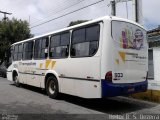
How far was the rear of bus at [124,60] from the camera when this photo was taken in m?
8.51

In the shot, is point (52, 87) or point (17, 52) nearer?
point (52, 87)

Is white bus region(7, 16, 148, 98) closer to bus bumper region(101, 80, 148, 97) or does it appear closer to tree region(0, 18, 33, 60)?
bus bumper region(101, 80, 148, 97)

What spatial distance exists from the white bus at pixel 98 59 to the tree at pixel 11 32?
20.8 meters

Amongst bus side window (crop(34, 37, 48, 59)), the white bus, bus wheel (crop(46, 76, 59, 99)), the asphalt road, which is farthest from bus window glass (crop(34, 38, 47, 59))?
the asphalt road

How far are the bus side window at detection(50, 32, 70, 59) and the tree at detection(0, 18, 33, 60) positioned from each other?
2090cm

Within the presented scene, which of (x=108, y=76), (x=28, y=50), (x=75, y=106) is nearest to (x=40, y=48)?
(x=28, y=50)

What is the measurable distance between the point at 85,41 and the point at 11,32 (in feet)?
79.8

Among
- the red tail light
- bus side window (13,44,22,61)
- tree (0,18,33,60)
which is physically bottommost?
the red tail light

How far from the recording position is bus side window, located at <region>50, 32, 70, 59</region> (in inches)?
416

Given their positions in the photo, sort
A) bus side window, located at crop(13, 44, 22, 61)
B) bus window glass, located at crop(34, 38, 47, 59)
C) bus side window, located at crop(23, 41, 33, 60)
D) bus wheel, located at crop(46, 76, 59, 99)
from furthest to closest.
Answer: bus side window, located at crop(13, 44, 22, 61)
bus side window, located at crop(23, 41, 33, 60)
bus window glass, located at crop(34, 38, 47, 59)
bus wheel, located at crop(46, 76, 59, 99)

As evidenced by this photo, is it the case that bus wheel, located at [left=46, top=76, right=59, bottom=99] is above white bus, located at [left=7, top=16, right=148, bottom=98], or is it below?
below

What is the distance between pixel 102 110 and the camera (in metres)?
9.14

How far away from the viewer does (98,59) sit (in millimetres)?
8672

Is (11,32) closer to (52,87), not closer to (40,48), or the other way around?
(40,48)
